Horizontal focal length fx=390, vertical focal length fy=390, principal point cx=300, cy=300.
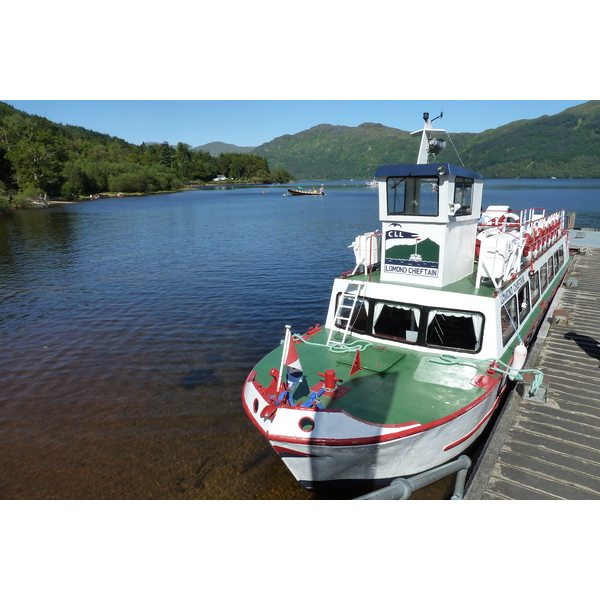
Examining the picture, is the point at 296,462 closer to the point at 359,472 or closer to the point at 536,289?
the point at 359,472

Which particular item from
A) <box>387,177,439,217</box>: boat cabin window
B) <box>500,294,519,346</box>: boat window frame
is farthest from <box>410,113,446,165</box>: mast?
<box>500,294,519,346</box>: boat window frame

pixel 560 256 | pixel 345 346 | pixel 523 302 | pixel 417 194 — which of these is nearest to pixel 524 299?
pixel 523 302

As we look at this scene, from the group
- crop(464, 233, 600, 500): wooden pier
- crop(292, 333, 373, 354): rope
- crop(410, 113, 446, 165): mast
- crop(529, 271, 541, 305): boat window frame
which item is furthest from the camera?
crop(529, 271, 541, 305): boat window frame

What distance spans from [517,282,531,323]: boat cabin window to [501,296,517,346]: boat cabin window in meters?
0.73

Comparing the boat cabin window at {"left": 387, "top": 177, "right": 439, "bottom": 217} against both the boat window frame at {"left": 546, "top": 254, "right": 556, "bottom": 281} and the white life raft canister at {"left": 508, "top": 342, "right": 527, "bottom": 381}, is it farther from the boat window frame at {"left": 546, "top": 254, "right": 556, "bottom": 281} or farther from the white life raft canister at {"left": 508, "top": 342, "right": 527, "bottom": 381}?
the boat window frame at {"left": 546, "top": 254, "right": 556, "bottom": 281}

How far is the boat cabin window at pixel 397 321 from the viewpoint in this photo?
9961 millimetres

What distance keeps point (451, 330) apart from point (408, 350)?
1.24 m

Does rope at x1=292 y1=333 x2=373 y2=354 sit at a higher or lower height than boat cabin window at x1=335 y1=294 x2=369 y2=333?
lower

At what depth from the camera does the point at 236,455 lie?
10.0m

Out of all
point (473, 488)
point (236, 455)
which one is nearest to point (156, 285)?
point (236, 455)

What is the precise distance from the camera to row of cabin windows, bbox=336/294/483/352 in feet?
31.4

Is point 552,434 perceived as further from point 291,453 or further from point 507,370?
point 291,453

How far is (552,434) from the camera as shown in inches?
293

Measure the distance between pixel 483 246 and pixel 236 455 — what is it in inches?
334
